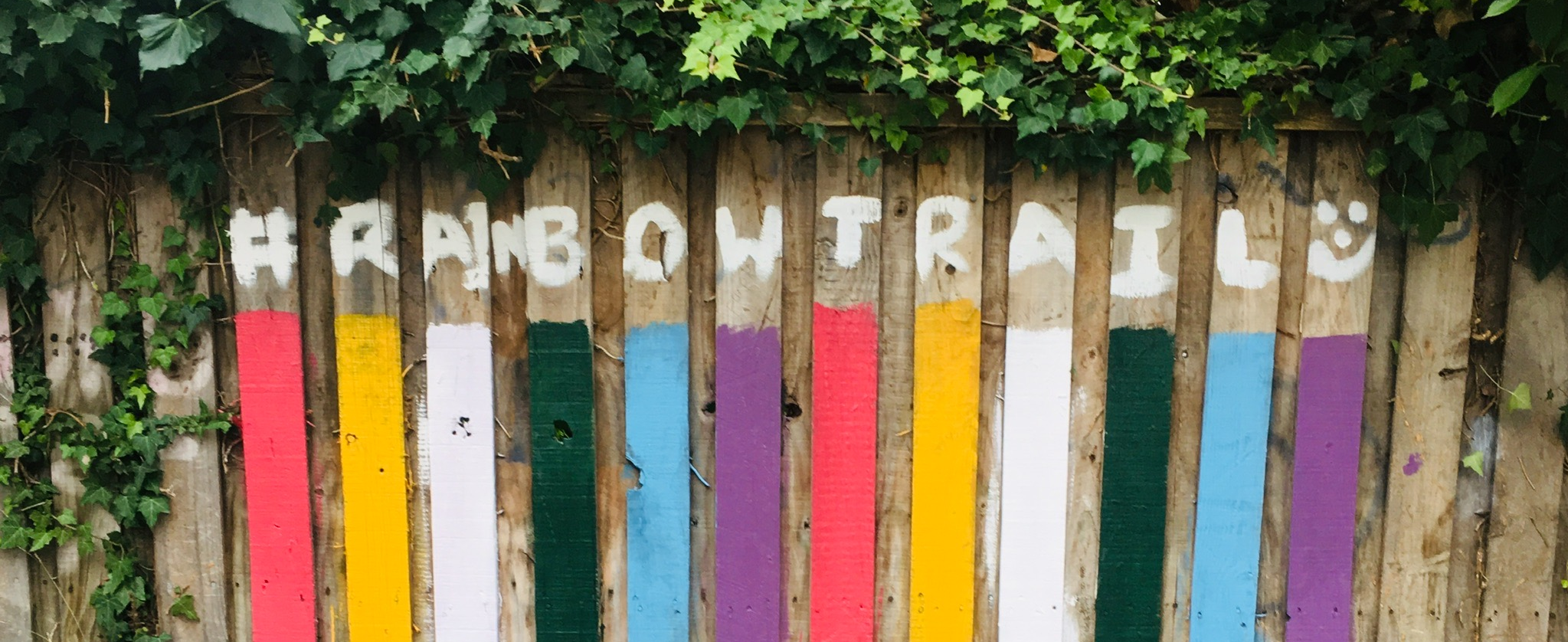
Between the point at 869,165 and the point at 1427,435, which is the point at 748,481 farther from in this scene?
the point at 1427,435

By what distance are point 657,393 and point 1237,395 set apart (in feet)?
5.55

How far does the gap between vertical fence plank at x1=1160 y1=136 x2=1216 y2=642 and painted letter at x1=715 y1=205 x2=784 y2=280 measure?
1156 millimetres

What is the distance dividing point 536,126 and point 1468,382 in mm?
2857

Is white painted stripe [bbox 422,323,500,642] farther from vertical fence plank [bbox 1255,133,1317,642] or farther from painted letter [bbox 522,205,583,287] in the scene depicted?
vertical fence plank [bbox 1255,133,1317,642]

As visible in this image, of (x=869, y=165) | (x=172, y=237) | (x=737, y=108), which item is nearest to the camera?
(x=737, y=108)

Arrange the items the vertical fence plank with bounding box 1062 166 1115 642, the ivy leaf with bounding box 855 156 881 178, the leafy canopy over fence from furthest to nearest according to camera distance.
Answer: the vertical fence plank with bounding box 1062 166 1115 642, the ivy leaf with bounding box 855 156 881 178, the leafy canopy over fence

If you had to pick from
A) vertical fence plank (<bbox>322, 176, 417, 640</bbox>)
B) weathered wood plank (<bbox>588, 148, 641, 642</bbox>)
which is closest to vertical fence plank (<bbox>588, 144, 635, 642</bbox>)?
weathered wood plank (<bbox>588, 148, 641, 642</bbox>)

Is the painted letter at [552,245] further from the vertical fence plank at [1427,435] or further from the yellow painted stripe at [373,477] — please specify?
A: the vertical fence plank at [1427,435]

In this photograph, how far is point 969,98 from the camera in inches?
106

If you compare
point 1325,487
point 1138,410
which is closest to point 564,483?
point 1138,410

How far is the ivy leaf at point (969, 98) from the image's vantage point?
270 cm

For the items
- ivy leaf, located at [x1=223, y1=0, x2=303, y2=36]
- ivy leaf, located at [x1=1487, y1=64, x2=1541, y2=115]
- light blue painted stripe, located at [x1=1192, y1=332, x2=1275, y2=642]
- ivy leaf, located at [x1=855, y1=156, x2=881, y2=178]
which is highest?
ivy leaf, located at [x1=223, y1=0, x2=303, y2=36]

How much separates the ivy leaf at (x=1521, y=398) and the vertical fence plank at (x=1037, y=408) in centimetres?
130

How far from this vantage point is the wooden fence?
2959 mm
